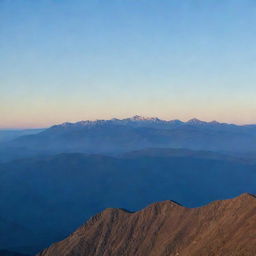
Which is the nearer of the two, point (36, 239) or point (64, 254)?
point (64, 254)

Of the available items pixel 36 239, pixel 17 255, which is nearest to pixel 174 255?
pixel 17 255

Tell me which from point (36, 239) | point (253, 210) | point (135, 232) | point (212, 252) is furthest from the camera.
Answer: point (36, 239)

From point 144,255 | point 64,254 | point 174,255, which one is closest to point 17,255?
point 64,254

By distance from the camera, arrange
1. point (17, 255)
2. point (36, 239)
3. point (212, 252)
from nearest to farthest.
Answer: point (212, 252) → point (17, 255) → point (36, 239)

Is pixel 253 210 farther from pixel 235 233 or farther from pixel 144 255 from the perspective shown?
pixel 144 255

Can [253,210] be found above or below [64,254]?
above

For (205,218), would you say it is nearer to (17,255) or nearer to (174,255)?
(174,255)

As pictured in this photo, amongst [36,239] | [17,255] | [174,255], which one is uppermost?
[174,255]
